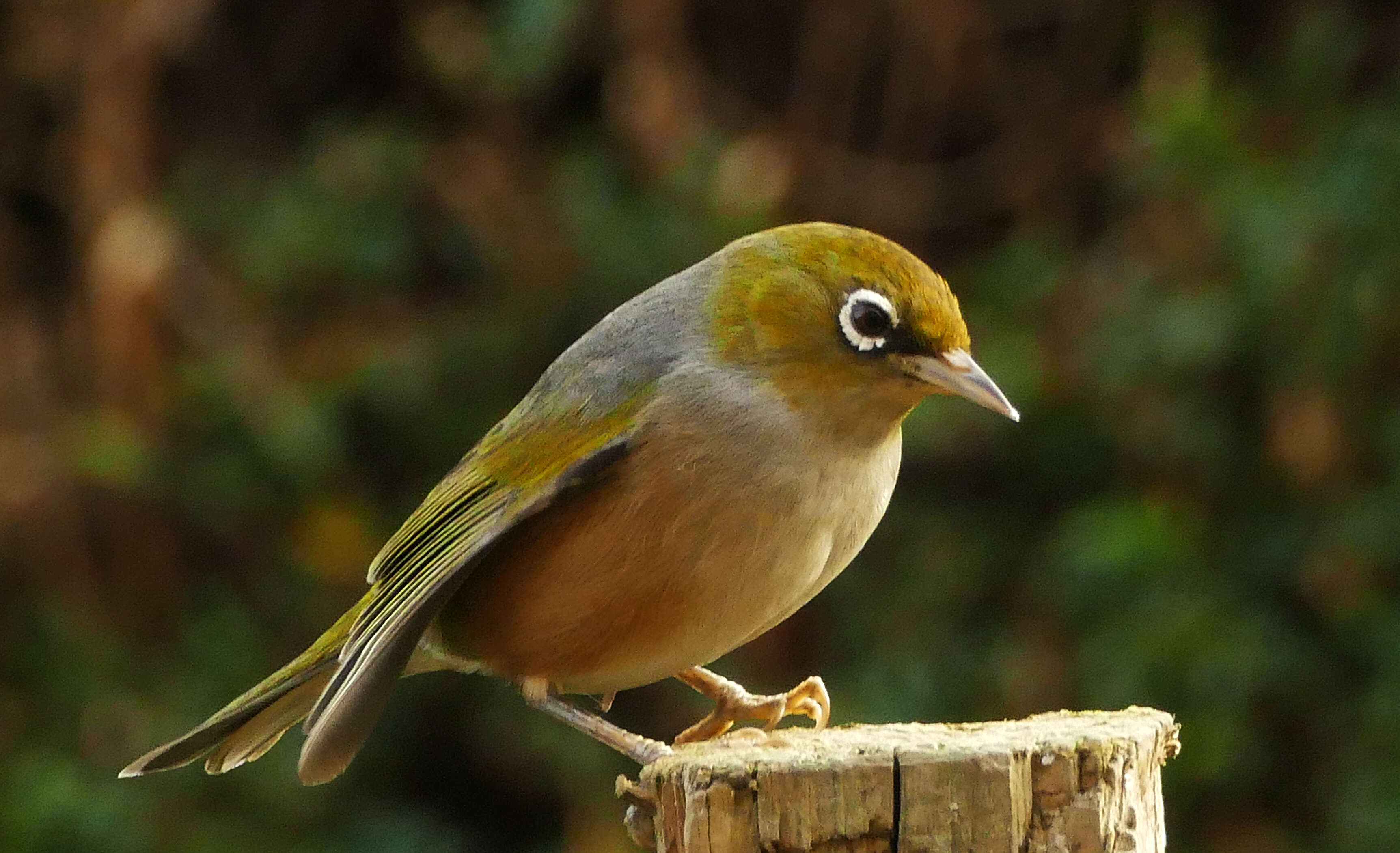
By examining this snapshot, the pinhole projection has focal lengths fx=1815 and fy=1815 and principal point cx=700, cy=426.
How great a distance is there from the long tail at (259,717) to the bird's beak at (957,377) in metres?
1.27

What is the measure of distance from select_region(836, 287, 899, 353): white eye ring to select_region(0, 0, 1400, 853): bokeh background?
2.44 metres

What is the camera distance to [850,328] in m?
3.30

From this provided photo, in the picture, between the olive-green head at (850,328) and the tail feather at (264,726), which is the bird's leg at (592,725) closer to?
the tail feather at (264,726)

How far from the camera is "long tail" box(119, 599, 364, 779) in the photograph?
3.77 meters

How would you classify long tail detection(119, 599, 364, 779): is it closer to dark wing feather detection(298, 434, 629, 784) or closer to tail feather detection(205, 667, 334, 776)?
tail feather detection(205, 667, 334, 776)

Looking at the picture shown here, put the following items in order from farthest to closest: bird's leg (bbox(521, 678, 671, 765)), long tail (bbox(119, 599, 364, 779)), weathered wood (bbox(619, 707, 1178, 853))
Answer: long tail (bbox(119, 599, 364, 779)) → bird's leg (bbox(521, 678, 671, 765)) → weathered wood (bbox(619, 707, 1178, 853))

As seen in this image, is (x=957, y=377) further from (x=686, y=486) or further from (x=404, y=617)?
(x=404, y=617)

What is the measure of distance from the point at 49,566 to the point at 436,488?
3212 millimetres

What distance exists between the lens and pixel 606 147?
6574 mm

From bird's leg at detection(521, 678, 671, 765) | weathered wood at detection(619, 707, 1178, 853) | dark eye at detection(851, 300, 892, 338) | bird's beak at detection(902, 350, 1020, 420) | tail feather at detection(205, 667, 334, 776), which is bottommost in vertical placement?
weathered wood at detection(619, 707, 1178, 853)

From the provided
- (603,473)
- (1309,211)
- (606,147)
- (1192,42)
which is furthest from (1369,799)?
(606,147)

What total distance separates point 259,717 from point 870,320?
5.27ft

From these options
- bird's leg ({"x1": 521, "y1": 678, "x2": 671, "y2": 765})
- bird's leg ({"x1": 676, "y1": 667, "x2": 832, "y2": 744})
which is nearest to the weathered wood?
bird's leg ({"x1": 521, "y1": 678, "x2": 671, "y2": 765})

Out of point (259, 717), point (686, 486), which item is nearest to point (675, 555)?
point (686, 486)
